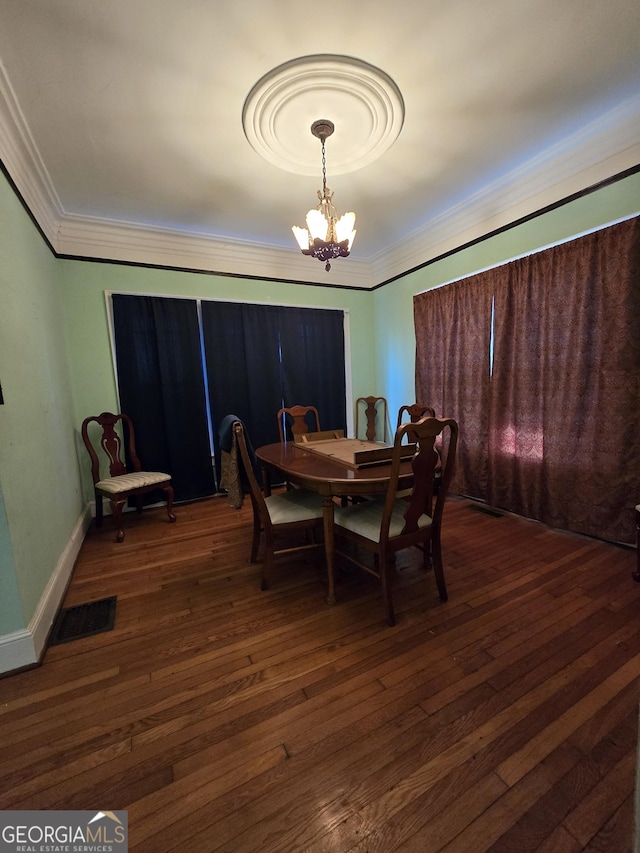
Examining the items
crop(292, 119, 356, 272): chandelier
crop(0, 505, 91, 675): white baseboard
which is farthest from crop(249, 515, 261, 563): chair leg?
crop(292, 119, 356, 272): chandelier

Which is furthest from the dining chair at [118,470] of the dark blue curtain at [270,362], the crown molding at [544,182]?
the crown molding at [544,182]

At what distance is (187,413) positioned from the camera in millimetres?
3422

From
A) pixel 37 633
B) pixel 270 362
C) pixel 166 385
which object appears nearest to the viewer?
pixel 37 633

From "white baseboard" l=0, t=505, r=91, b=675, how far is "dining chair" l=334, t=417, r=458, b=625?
4.94 feet

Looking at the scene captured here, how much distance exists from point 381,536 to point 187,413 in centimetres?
258

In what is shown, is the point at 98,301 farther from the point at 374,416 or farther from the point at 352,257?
the point at 374,416

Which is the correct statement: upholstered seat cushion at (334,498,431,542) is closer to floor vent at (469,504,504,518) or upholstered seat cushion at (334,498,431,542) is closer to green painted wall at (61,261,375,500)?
floor vent at (469,504,504,518)

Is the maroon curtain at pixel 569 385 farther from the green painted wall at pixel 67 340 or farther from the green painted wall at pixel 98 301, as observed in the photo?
the green painted wall at pixel 98 301

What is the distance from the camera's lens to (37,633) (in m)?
1.51

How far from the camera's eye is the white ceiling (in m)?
1.42

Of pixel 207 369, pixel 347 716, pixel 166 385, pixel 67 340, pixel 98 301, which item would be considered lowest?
pixel 347 716

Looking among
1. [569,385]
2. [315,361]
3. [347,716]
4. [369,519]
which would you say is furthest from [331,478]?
[315,361]

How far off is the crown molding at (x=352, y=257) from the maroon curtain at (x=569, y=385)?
455 mm

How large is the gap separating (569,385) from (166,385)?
3503mm
